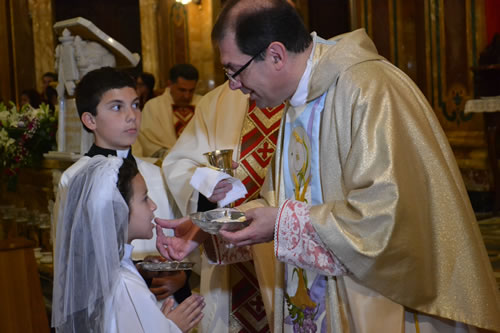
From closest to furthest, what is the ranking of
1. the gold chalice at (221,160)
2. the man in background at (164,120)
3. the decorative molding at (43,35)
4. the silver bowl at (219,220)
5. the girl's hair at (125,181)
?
the silver bowl at (219,220) → the girl's hair at (125,181) → the gold chalice at (221,160) → the man in background at (164,120) → the decorative molding at (43,35)

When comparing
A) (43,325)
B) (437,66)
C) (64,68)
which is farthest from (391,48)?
(43,325)

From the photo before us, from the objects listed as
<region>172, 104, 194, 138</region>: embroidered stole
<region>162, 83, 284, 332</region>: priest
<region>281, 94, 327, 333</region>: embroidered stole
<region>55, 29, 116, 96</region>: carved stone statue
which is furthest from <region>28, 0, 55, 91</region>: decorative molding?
<region>281, 94, 327, 333</region>: embroidered stole

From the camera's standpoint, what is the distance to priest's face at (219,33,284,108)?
2.37 metres

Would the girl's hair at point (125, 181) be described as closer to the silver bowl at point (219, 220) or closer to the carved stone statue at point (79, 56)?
the silver bowl at point (219, 220)

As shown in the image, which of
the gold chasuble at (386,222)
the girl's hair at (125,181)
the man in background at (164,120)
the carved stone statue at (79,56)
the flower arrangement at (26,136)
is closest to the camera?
the gold chasuble at (386,222)

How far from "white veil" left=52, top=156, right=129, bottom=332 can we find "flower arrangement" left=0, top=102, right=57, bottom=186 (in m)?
3.98

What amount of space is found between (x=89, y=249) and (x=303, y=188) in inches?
31.2

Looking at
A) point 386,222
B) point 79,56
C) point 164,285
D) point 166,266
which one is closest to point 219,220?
point 166,266

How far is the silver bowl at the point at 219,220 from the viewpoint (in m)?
2.21

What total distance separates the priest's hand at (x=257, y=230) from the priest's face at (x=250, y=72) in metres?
0.43

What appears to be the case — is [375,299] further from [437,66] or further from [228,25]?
[437,66]

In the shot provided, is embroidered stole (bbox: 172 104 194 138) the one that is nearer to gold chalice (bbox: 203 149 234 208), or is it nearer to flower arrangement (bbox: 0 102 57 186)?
flower arrangement (bbox: 0 102 57 186)

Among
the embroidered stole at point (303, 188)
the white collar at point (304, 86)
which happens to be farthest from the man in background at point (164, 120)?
the white collar at point (304, 86)

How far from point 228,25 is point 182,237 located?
0.92 m
